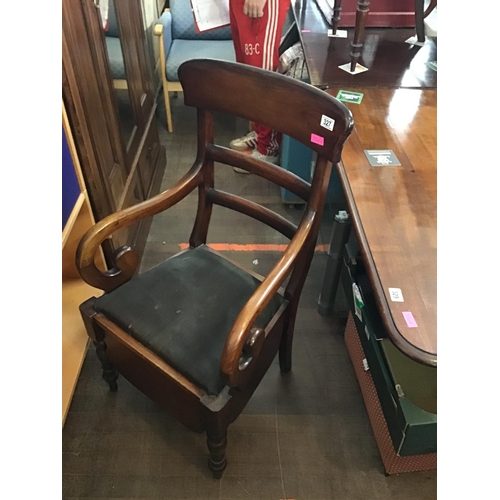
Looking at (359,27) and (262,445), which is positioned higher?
(359,27)

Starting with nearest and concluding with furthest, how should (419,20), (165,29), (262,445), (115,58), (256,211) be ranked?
(256,211) < (262,445) < (115,58) < (419,20) < (165,29)

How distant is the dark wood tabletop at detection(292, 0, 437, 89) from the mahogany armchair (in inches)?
27.6

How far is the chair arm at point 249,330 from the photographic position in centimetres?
82

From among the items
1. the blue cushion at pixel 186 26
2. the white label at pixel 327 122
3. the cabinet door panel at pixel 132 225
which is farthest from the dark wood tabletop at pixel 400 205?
the blue cushion at pixel 186 26

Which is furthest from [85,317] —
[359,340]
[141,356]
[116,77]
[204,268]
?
[116,77]

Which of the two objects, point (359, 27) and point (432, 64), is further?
point (432, 64)

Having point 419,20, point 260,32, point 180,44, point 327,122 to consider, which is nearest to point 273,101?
point 327,122

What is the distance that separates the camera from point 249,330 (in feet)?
2.76

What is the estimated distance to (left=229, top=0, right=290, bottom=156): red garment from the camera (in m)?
1.89

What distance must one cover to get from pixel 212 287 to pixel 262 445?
1.78 feet

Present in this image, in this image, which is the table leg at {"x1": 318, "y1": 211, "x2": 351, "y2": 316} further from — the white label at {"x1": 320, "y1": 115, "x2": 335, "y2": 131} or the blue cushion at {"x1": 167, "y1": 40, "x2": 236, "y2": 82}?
the blue cushion at {"x1": 167, "y1": 40, "x2": 236, "y2": 82}

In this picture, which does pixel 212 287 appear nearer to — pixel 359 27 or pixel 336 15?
pixel 359 27

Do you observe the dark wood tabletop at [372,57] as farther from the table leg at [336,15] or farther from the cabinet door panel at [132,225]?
the cabinet door panel at [132,225]

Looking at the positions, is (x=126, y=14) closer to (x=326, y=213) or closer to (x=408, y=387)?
(x=326, y=213)
